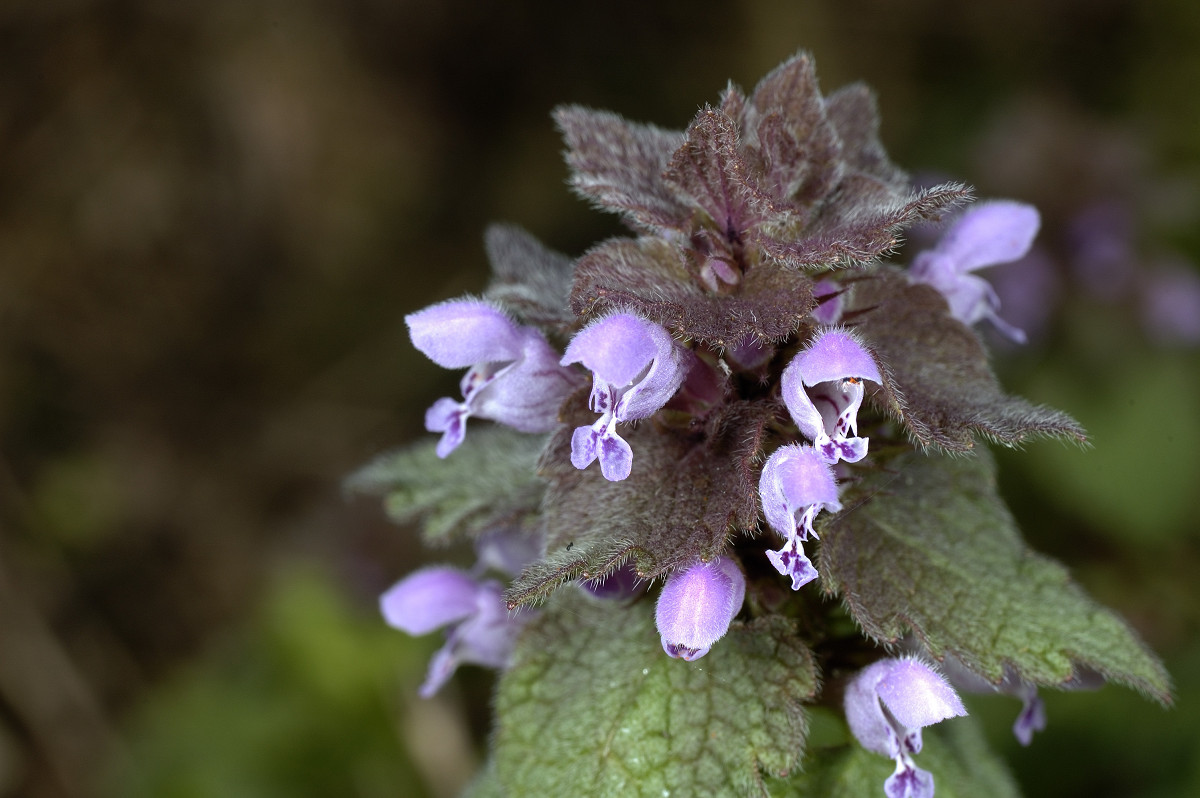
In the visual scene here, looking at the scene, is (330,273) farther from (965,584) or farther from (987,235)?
(965,584)

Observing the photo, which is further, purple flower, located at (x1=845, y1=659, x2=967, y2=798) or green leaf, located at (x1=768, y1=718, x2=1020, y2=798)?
green leaf, located at (x1=768, y1=718, x2=1020, y2=798)

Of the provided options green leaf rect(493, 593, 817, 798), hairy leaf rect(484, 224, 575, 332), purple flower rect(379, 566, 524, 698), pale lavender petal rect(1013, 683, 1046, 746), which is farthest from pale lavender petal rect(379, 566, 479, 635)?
pale lavender petal rect(1013, 683, 1046, 746)

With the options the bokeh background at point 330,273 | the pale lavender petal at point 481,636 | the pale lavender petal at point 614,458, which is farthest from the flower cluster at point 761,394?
the bokeh background at point 330,273

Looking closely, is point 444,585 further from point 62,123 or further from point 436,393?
point 62,123

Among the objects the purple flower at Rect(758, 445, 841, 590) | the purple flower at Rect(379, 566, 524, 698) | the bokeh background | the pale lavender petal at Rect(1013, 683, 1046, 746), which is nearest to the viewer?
the purple flower at Rect(758, 445, 841, 590)

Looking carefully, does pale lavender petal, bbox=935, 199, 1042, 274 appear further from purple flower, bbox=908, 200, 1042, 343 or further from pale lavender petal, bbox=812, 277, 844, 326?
pale lavender petal, bbox=812, 277, 844, 326
